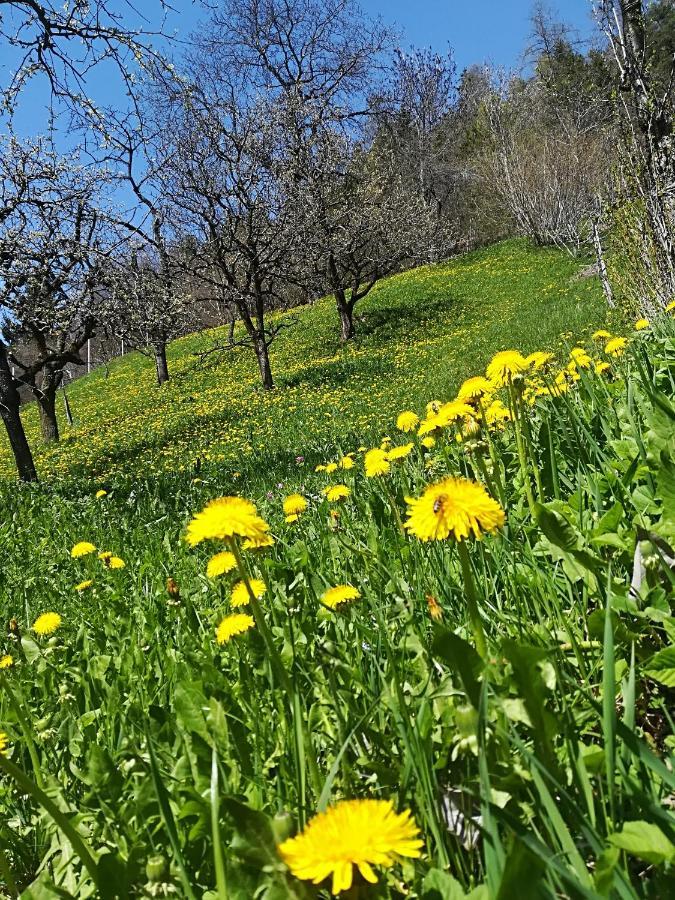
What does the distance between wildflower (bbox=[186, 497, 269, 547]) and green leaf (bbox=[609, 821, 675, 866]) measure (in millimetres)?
652

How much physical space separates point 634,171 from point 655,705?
607cm

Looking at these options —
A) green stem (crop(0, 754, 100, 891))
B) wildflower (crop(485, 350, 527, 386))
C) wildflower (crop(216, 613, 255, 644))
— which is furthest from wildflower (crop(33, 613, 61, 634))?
wildflower (crop(485, 350, 527, 386))

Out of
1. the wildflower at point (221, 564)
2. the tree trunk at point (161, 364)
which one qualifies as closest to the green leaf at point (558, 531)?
the wildflower at point (221, 564)

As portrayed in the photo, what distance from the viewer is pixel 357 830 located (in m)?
0.54

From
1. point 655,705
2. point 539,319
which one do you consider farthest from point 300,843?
point 539,319

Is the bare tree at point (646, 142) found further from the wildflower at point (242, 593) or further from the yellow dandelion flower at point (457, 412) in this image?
the wildflower at point (242, 593)

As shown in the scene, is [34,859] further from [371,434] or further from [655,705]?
[371,434]

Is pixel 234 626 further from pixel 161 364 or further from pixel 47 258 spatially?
pixel 161 364

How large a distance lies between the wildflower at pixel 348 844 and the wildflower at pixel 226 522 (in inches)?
21.4

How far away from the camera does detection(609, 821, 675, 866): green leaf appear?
1.86 feet

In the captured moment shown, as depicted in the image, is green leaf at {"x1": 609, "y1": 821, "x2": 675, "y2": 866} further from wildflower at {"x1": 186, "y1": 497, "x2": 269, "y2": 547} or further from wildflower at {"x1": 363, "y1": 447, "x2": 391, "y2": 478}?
wildflower at {"x1": 363, "y1": 447, "x2": 391, "y2": 478}

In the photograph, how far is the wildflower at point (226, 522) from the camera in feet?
3.42

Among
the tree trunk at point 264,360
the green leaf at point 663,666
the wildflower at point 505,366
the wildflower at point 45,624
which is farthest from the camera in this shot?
the tree trunk at point 264,360

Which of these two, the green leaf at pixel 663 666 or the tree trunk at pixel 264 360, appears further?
the tree trunk at pixel 264 360
